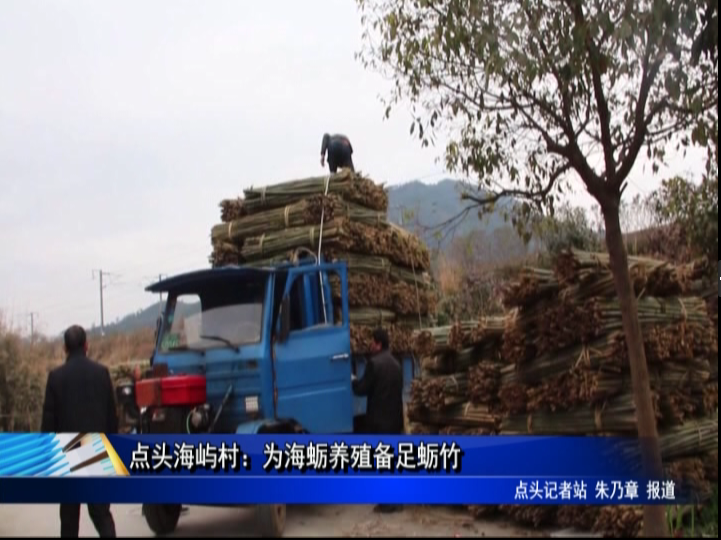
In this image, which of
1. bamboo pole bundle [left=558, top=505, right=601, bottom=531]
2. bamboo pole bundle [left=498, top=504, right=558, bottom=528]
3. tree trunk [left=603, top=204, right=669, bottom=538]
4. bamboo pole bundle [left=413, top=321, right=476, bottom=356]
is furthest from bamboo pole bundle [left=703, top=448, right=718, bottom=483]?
bamboo pole bundle [left=413, top=321, right=476, bottom=356]

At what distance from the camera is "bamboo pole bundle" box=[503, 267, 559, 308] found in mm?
5293

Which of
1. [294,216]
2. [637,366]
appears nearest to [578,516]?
[637,366]

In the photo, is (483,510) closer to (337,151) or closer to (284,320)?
(284,320)

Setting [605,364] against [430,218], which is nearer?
[430,218]

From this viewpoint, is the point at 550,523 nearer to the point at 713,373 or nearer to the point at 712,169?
the point at 713,373

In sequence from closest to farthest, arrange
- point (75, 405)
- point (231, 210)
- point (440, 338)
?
point (75, 405) < point (231, 210) < point (440, 338)

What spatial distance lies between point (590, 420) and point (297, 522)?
1.83 metres

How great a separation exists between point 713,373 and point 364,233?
2508 mm

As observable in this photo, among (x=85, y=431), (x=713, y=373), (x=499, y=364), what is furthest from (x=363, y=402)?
(x=713, y=373)

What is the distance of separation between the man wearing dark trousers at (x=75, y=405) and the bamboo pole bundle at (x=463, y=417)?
7.68 ft

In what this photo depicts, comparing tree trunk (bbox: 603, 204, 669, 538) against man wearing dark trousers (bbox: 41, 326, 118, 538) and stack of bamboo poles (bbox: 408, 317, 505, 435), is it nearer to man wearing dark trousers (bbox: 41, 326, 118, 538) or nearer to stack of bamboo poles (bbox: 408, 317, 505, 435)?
stack of bamboo poles (bbox: 408, 317, 505, 435)

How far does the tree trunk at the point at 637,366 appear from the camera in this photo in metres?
4.49

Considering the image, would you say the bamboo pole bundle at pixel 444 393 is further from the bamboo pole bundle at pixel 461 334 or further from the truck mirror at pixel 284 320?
the truck mirror at pixel 284 320

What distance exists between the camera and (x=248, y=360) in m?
5.34
